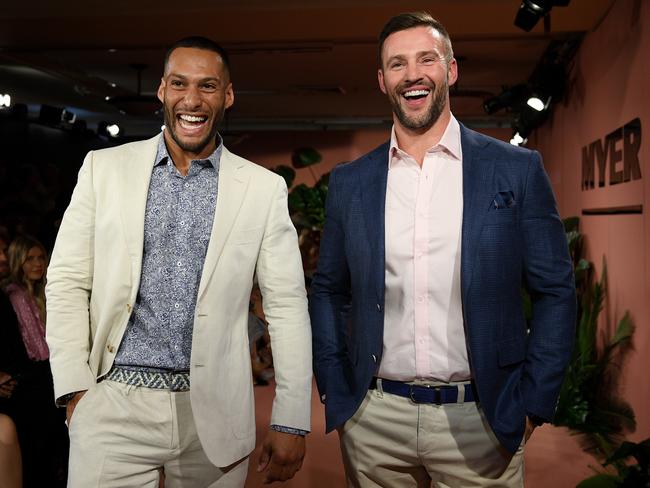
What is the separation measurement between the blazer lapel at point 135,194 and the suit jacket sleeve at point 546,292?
3.17 ft

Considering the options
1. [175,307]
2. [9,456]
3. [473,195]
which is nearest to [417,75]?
[473,195]

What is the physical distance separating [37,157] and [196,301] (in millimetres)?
11141

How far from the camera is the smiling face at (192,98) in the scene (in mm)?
2092

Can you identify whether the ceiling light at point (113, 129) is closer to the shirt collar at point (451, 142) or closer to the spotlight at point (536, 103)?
the spotlight at point (536, 103)

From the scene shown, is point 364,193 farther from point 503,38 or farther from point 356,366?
point 503,38

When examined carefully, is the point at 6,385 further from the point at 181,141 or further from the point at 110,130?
the point at 110,130

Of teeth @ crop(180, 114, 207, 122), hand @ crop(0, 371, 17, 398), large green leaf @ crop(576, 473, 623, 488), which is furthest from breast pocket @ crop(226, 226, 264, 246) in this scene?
hand @ crop(0, 371, 17, 398)

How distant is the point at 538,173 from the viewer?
204 cm

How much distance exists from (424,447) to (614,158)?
12.4 feet

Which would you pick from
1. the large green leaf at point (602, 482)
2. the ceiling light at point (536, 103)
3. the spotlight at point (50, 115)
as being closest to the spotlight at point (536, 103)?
the ceiling light at point (536, 103)

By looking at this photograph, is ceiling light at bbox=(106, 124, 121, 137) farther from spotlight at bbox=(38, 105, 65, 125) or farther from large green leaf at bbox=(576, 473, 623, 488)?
large green leaf at bbox=(576, 473, 623, 488)

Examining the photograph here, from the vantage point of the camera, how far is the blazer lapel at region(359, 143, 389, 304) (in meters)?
2.09

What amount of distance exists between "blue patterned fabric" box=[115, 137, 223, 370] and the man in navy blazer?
429mm

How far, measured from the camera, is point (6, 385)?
356 cm
